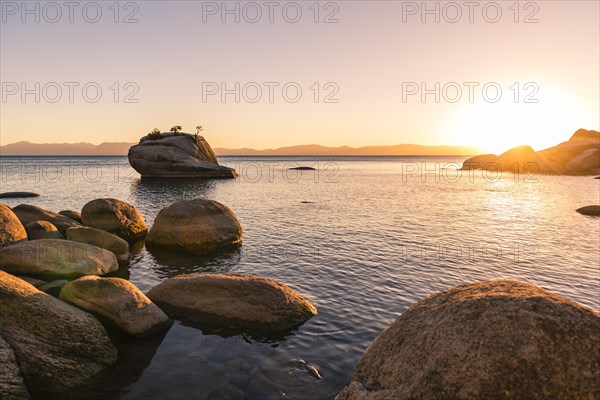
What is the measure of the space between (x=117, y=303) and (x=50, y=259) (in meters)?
4.82

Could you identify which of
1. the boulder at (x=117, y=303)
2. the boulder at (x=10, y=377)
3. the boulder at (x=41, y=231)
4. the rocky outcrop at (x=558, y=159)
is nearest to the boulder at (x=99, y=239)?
the boulder at (x=41, y=231)

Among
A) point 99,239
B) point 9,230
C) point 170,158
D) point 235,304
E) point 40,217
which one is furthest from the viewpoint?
point 170,158

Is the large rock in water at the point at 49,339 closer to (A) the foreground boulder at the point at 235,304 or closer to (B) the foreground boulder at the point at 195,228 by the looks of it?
(A) the foreground boulder at the point at 235,304

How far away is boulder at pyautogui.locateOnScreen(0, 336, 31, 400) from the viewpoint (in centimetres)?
688

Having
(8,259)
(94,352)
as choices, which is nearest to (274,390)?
(94,352)

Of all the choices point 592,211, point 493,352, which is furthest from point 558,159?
point 493,352

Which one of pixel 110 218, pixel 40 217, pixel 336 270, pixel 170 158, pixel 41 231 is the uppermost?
pixel 170 158

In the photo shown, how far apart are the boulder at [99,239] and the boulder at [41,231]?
1.05m

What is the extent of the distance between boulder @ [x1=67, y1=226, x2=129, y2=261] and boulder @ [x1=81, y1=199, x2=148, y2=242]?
3.39 metres

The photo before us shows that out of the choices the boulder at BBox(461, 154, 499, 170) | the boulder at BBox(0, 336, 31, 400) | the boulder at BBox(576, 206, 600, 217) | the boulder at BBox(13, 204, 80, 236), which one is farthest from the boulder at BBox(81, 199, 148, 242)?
the boulder at BBox(461, 154, 499, 170)

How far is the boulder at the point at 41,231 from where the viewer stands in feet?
54.4

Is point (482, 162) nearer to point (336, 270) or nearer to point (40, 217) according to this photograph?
point (336, 270)

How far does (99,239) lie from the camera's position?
651 inches

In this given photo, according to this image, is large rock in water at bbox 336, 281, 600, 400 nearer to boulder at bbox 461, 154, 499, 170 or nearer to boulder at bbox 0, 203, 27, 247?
boulder at bbox 0, 203, 27, 247
